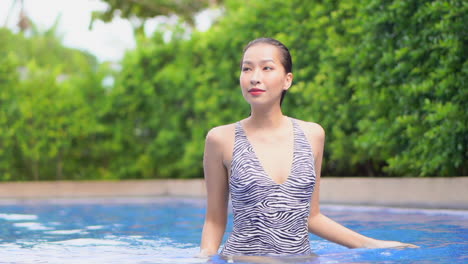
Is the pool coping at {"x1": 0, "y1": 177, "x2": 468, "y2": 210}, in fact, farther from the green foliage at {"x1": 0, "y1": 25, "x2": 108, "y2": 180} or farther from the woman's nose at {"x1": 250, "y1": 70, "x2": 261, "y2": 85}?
the woman's nose at {"x1": 250, "y1": 70, "x2": 261, "y2": 85}

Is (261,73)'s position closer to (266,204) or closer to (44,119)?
(266,204)

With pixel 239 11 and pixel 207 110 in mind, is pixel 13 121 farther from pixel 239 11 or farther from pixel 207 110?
pixel 239 11

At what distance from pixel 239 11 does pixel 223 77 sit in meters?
1.46

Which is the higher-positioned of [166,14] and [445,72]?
[166,14]

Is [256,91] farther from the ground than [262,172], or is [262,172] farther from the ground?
[256,91]

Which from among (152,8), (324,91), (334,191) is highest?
(152,8)

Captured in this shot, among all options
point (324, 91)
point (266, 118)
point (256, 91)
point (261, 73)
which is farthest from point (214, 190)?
point (324, 91)

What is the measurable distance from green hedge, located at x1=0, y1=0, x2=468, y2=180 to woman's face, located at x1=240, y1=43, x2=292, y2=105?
5.58 m

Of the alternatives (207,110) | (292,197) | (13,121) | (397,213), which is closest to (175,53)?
(207,110)

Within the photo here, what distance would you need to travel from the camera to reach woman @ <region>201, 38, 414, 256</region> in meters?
4.14

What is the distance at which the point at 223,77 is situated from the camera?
612 inches

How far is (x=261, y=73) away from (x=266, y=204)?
737mm

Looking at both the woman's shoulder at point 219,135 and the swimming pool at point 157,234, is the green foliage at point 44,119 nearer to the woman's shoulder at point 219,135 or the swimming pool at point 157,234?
the swimming pool at point 157,234

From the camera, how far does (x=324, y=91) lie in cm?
1216
